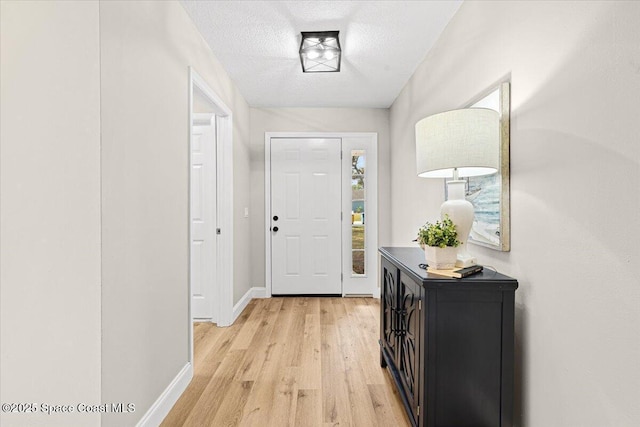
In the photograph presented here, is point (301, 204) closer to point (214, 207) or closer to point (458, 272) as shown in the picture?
point (214, 207)

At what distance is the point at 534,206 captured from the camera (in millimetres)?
1368

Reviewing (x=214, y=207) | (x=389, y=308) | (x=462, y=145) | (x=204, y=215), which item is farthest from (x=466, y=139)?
(x=204, y=215)

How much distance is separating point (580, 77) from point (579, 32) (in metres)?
0.16

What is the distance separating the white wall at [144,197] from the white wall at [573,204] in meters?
1.77

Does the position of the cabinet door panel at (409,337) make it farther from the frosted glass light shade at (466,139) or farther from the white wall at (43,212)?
the white wall at (43,212)

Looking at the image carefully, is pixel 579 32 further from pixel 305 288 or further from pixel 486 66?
pixel 305 288

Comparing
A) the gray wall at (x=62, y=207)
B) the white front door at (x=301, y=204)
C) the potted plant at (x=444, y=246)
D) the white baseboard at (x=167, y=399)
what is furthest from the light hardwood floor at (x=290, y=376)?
the potted plant at (x=444, y=246)

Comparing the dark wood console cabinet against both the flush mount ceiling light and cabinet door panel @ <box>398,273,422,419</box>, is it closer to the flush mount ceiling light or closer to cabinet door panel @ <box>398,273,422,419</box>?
cabinet door panel @ <box>398,273,422,419</box>

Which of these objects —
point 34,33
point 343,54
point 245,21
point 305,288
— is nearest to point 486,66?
point 343,54

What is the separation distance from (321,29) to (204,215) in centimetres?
199

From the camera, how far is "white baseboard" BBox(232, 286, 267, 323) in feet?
11.1

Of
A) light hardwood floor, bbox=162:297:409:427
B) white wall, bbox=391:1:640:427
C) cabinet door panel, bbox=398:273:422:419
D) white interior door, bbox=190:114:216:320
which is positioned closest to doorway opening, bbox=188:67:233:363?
white interior door, bbox=190:114:216:320

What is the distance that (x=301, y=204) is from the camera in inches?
163

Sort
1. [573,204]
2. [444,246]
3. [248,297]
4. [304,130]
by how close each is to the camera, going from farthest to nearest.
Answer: [304,130], [248,297], [444,246], [573,204]
